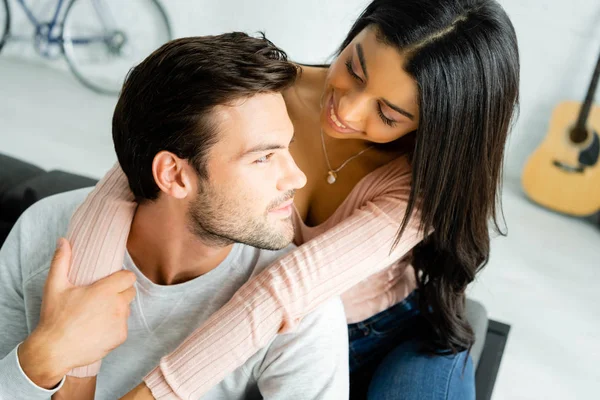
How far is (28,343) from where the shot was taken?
97 centimetres

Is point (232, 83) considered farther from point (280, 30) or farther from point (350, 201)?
point (280, 30)

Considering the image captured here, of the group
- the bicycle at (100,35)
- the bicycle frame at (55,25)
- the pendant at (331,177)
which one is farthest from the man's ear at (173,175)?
the bicycle frame at (55,25)

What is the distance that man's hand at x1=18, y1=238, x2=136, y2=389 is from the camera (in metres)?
0.96

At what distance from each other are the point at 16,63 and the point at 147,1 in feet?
3.36

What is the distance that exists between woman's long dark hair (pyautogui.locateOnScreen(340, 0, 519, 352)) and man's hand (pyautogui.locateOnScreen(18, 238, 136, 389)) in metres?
0.50

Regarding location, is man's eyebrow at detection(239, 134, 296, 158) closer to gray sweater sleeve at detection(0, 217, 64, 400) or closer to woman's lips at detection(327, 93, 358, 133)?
woman's lips at detection(327, 93, 358, 133)

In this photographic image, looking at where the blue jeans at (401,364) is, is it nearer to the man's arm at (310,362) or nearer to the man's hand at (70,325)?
the man's arm at (310,362)

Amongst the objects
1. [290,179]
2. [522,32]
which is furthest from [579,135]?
[290,179]

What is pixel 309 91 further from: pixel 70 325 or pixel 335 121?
pixel 70 325

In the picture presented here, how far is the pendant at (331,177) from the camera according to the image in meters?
1.39

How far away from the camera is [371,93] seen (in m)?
1.10

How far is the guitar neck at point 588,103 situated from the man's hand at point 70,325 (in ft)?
8.34

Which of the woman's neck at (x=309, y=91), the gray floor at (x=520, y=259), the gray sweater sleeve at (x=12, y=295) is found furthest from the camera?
the gray floor at (x=520, y=259)

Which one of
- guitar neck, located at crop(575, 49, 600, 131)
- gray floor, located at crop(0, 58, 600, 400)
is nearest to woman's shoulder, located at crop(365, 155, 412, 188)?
gray floor, located at crop(0, 58, 600, 400)
